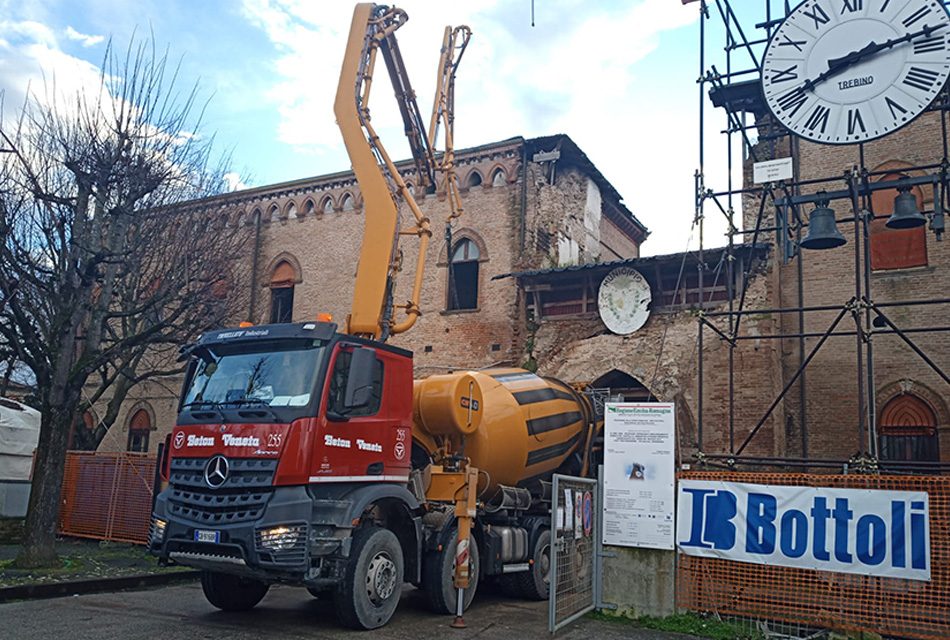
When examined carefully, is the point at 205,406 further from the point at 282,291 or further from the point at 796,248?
the point at 282,291

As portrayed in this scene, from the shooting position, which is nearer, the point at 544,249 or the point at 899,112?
the point at 899,112

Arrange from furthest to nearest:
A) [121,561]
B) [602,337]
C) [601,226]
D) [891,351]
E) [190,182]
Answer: [601,226] → [190,182] → [602,337] → [891,351] → [121,561]

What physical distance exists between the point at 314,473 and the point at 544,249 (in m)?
13.1

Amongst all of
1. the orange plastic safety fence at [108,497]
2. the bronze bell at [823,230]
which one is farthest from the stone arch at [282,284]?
the bronze bell at [823,230]

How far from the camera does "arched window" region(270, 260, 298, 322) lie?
23.6 m

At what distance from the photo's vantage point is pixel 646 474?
9422mm

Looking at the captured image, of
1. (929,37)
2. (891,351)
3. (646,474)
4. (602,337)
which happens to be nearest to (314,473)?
(646,474)

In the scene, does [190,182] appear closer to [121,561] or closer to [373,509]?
[121,561]

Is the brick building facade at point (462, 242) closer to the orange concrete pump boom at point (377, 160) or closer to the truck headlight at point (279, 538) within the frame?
the orange concrete pump boom at point (377, 160)

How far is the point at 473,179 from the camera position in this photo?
2097cm

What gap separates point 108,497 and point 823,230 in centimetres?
1459

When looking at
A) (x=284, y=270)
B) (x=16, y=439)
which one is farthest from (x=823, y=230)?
(x=16, y=439)

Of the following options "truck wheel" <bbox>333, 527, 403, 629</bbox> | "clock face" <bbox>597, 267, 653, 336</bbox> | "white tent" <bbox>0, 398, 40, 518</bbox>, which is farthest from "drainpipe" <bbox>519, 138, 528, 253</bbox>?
"white tent" <bbox>0, 398, 40, 518</bbox>

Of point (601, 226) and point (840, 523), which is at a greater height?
point (601, 226)
